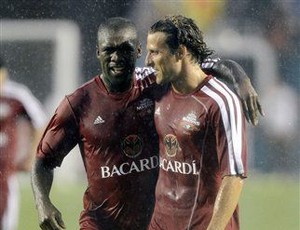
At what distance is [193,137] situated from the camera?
109 inches

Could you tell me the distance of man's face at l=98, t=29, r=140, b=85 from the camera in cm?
283

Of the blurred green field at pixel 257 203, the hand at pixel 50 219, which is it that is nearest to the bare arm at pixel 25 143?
the blurred green field at pixel 257 203

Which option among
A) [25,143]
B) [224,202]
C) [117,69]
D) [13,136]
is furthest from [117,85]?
[25,143]

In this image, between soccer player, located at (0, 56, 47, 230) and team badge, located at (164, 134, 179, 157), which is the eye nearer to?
team badge, located at (164, 134, 179, 157)

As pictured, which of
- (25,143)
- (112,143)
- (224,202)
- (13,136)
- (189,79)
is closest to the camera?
(224,202)

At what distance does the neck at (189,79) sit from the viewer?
9.14 ft

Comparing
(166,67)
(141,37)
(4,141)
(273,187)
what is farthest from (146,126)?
(273,187)

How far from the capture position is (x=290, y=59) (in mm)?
4059

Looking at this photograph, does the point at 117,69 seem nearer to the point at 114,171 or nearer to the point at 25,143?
the point at 114,171

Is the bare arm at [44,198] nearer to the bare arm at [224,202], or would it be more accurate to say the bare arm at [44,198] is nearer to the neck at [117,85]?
the neck at [117,85]

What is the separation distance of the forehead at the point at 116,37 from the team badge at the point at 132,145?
23 cm

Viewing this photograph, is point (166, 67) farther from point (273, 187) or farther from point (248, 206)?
point (273, 187)

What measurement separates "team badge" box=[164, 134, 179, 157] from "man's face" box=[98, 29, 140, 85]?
0.17 metres

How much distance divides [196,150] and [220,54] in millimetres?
2036
